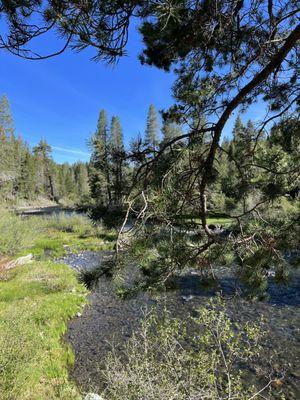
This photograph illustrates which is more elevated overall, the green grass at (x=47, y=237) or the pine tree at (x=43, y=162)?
the pine tree at (x=43, y=162)

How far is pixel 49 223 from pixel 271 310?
67.7ft

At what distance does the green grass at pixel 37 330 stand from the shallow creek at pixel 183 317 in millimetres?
371

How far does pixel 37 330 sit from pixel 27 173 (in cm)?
5543

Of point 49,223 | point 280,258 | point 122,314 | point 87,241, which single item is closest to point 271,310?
point 122,314

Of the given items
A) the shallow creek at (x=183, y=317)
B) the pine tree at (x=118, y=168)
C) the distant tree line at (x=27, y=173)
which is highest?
the distant tree line at (x=27, y=173)

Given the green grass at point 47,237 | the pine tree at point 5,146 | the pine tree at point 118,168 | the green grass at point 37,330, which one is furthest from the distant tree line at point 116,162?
the pine tree at point 5,146

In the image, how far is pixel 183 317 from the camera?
7934 millimetres

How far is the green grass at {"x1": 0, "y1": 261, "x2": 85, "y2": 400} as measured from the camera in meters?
3.78

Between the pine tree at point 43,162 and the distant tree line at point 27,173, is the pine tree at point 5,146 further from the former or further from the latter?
the pine tree at point 43,162

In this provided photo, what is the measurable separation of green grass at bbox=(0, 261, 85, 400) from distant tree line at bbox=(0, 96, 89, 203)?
25.5 metres

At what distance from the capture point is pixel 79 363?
6137 millimetres

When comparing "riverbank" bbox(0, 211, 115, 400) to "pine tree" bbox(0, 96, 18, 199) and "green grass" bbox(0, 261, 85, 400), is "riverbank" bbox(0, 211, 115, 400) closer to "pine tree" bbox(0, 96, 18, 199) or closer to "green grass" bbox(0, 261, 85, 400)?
"green grass" bbox(0, 261, 85, 400)

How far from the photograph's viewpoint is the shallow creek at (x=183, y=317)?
566 centimetres

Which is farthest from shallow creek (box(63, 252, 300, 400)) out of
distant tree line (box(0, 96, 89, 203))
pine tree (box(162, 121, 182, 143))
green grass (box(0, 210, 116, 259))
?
distant tree line (box(0, 96, 89, 203))
